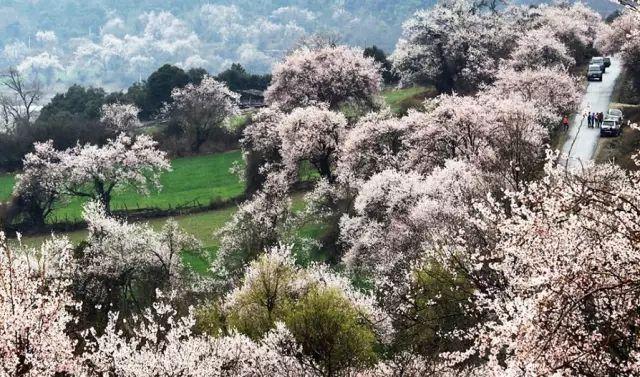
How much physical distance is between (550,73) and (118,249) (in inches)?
1455

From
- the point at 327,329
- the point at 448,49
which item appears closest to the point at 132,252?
the point at 327,329

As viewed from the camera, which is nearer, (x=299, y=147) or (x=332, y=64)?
(x=299, y=147)

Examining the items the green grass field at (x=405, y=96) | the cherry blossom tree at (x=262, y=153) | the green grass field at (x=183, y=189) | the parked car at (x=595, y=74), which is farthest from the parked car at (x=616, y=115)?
the green grass field at (x=183, y=189)

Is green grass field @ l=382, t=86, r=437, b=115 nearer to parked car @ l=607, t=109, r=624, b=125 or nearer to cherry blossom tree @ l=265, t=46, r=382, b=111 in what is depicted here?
cherry blossom tree @ l=265, t=46, r=382, b=111

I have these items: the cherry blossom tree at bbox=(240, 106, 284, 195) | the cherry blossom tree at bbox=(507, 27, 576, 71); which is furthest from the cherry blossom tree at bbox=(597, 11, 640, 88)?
the cherry blossom tree at bbox=(240, 106, 284, 195)

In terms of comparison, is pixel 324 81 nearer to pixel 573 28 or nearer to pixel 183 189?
pixel 183 189

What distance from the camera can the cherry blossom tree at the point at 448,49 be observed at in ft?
221

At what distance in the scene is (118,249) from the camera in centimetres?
3716

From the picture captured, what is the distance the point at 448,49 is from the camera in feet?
223

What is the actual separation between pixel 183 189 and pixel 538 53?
36.2m

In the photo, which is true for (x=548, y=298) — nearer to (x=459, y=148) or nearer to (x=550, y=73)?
(x=459, y=148)

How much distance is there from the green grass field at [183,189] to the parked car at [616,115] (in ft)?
100

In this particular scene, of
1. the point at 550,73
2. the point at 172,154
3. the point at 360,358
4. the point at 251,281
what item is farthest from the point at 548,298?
the point at 172,154

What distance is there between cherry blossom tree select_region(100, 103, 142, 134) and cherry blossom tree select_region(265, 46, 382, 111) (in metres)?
20.4
